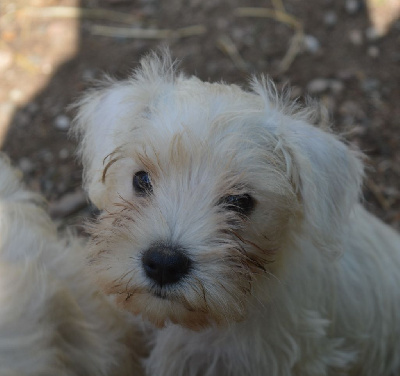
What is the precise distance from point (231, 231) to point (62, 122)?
9.47 feet

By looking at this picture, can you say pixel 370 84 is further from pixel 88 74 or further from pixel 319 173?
pixel 319 173

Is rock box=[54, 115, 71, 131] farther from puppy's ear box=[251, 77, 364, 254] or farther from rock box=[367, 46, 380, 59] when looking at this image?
rock box=[367, 46, 380, 59]

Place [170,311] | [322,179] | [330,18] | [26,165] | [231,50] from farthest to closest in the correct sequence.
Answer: [330,18], [231,50], [26,165], [322,179], [170,311]

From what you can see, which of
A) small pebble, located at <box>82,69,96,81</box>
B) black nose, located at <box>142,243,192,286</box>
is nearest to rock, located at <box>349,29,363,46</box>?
small pebble, located at <box>82,69,96,81</box>

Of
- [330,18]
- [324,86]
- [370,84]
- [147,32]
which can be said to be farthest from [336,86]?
[147,32]

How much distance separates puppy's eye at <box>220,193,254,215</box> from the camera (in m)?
2.40

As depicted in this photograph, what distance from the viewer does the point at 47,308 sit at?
248cm

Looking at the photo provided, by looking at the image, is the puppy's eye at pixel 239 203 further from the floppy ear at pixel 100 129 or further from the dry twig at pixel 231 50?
the dry twig at pixel 231 50

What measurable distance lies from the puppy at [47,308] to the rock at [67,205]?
3.10 feet

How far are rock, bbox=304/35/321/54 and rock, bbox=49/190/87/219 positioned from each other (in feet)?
8.30

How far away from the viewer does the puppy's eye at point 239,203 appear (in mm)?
2400

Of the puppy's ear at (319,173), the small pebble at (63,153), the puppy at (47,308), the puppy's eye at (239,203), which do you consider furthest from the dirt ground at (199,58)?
the puppy's eye at (239,203)

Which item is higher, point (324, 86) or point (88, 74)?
point (324, 86)

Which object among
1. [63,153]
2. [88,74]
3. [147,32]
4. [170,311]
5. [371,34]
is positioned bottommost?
[63,153]
